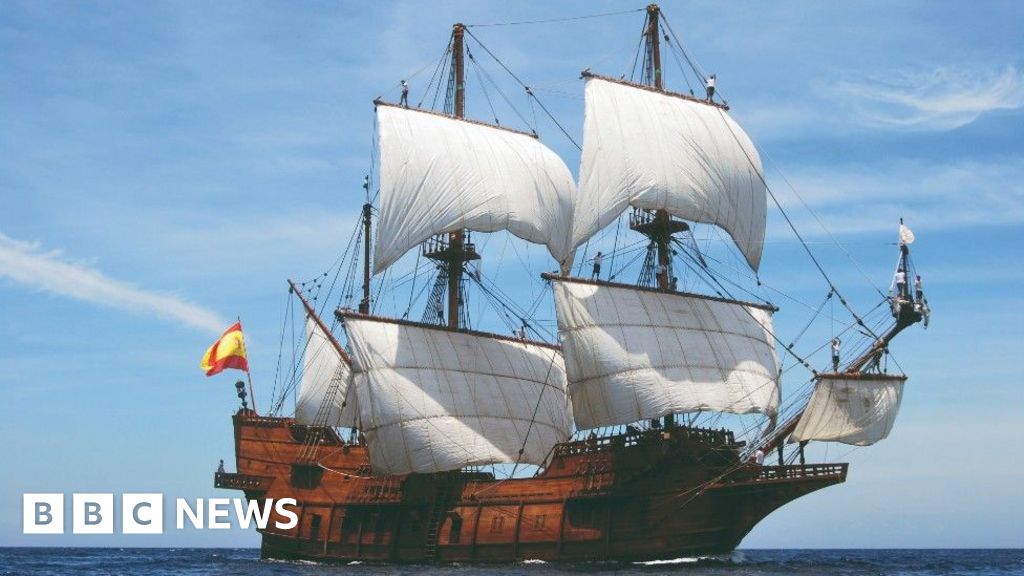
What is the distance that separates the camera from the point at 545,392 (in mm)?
61188

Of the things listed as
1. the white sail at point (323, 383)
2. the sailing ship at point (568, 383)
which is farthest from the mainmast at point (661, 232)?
the white sail at point (323, 383)

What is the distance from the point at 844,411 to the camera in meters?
46.9

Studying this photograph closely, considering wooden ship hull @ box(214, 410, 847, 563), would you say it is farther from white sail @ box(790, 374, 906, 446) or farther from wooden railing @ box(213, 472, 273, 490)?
wooden railing @ box(213, 472, 273, 490)

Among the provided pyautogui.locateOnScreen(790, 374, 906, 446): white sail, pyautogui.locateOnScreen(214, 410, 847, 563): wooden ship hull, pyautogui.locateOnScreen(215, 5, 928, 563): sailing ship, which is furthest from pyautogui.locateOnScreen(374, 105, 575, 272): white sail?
pyautogui.locateOnScreen(790, 374, 906, 446): white sail

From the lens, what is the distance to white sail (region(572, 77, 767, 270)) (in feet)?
177

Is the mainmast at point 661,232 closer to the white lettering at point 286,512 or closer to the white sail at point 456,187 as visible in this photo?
the white sail at point 456,187

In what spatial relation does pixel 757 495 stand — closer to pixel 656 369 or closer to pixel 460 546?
pixel 656 369

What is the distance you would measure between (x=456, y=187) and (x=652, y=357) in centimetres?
1374

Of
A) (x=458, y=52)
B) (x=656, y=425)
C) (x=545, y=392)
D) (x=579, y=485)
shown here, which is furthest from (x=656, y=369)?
(x=458, y=52)

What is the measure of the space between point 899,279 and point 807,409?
6.77 meters

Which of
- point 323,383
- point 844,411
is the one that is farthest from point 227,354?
point 844,411

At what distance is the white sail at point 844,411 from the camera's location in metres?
46.8

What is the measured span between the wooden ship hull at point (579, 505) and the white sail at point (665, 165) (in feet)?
36.1

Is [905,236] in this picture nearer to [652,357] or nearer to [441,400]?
[652,357]
